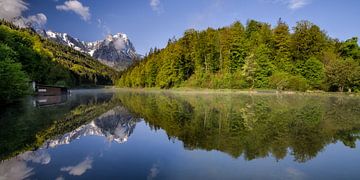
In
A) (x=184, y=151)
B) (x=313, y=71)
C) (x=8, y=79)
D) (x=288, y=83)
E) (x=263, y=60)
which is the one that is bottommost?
(x=184, y=151)

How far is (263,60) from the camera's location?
73750mm

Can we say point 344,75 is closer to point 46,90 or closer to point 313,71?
point 313,71

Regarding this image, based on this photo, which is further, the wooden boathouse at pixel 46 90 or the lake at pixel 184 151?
the wooden boathouse at pixel 46 90

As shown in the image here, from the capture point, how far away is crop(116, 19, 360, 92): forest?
212 feet

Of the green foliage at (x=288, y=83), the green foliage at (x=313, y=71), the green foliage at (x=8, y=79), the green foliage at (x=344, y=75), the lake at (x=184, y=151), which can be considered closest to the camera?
the lake at (x=184, y=151)

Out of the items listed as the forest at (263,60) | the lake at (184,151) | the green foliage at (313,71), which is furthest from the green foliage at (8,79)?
the green foliage at (313,71)

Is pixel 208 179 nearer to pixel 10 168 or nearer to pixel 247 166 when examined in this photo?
pixel 247 166

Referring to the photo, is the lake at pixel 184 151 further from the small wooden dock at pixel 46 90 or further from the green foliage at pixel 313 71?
the green foliage at pixel 313 71

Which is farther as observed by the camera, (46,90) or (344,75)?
(344,75)

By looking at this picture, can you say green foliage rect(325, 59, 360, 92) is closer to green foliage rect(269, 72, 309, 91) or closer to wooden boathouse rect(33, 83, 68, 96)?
green foliage rect(269, 72, 309, 91)

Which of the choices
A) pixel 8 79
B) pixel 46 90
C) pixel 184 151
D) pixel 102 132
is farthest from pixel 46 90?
pixel 184 151

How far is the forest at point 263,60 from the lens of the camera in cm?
6469

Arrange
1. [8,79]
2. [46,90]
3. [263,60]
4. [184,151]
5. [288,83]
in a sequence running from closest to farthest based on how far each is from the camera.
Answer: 1. [184,151]
2. [8,79]
3. [46,90]
4. [288,83]
5. [263,60]

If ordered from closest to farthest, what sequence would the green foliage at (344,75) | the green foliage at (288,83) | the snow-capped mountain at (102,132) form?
1. the snow-capped mountain at (102,132)
2. the green foliage at (344,75)
3. the green foliage at (288,83)
